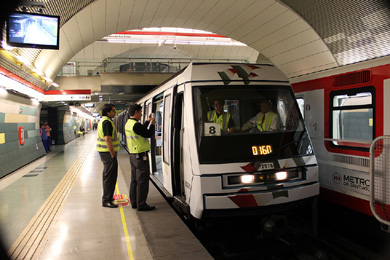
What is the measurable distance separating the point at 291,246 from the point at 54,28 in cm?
607

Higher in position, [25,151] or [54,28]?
[54,28]

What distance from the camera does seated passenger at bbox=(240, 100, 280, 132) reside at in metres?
4.76

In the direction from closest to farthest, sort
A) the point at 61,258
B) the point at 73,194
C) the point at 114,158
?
the point at 61,258, the point at 114,158, the point at 73,194

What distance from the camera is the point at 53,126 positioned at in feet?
74.9

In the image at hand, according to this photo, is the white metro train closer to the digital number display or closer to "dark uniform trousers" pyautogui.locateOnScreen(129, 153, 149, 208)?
the digital number display

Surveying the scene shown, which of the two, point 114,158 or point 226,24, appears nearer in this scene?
point 114,158

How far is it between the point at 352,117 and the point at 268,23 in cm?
643

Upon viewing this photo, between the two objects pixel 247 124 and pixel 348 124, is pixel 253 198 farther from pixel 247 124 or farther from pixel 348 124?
pixel 348 124

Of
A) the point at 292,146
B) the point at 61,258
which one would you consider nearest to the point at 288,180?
the point at 292,146

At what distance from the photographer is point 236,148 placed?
4.43 meters

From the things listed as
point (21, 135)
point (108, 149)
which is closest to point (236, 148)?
point (108, 149)

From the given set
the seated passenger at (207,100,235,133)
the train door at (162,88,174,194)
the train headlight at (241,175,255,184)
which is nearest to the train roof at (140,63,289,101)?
the seated passenger at (207,100,235,133)

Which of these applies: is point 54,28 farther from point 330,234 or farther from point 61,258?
point 330,234

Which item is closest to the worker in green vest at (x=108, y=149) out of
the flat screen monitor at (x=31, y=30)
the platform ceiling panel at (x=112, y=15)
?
the flat screen monitor at (x=31, y=30)
